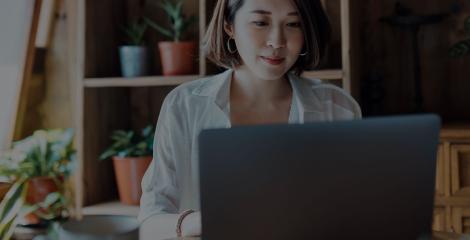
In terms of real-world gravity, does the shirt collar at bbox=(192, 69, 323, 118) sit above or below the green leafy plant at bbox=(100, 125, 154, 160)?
above

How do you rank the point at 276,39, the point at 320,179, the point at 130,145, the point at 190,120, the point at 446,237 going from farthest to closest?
the point at 130,145
the point at 190,120
the point at 276,39
the point at 446,237
the point at 320,179

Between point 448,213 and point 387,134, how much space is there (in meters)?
1.59

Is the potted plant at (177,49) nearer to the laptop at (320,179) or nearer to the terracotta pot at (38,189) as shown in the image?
the terracotta pot at (38,189)

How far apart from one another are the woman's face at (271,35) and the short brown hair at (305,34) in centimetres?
3

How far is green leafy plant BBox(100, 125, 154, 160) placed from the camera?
9.59 feet

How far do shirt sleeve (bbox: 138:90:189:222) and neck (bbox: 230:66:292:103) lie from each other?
0.56 feet

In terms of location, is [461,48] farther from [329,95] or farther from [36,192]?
[36,192]

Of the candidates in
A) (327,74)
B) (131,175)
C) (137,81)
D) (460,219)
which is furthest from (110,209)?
(460,219)

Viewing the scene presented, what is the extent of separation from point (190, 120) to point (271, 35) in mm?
318

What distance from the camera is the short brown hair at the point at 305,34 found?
171 centimetres

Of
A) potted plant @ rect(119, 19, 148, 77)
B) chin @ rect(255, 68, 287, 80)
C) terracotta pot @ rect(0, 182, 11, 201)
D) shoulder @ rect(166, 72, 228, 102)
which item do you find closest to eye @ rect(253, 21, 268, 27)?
chin @ rect(255, 68, 287, 80)

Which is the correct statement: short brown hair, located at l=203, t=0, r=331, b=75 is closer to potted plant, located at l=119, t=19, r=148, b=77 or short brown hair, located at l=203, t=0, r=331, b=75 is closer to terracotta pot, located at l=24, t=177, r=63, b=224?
potted plant, located at l=119, t=19, r=148, b=77

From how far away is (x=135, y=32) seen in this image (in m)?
2.99

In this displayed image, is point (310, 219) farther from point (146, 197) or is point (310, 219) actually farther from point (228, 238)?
point (146, 197)
